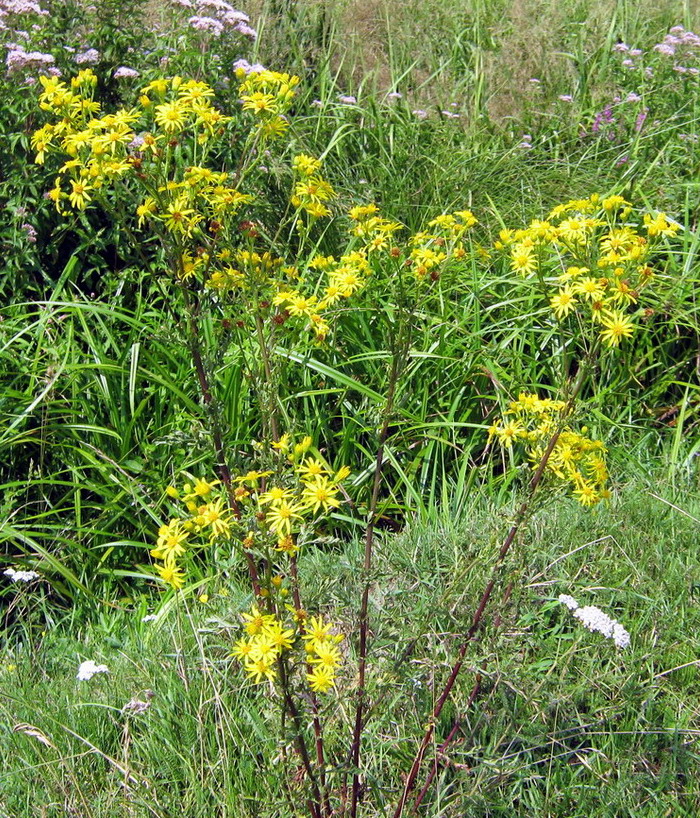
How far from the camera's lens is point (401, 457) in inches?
128

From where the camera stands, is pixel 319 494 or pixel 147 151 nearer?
pixel 319 494

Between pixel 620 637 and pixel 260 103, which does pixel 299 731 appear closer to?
pixel 620 637

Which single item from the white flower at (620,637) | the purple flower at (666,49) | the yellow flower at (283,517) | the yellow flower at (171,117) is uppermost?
the yellow flower at (171,117)

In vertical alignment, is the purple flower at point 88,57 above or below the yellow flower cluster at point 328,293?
below

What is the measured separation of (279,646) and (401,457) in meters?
1.86

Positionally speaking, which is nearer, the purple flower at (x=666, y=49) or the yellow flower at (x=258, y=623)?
the yellow flower at (x=258, y=623)

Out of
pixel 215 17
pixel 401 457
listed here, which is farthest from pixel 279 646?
pixel 215 17

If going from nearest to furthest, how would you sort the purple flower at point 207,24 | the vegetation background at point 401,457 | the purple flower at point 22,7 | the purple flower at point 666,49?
the vegetation background at point 401,457 → the purple flower at point 22,7 → the purple flower at point 207,24 → the purple flower at point 666,49

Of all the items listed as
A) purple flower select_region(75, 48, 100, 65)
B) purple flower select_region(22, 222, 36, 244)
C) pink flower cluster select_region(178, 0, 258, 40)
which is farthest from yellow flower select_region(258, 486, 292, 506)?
pink flower cluster select_region(178, 0, 258, 40)

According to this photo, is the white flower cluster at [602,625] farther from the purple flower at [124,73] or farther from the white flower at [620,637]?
the purple flower at [124,73]

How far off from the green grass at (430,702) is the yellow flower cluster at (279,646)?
0.12 meters

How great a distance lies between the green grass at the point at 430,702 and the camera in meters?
1.83

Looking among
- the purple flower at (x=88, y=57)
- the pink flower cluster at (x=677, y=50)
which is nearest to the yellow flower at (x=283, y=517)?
the purple flower at (x=88, y=57)

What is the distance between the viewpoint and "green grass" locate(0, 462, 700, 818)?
5.99ft
